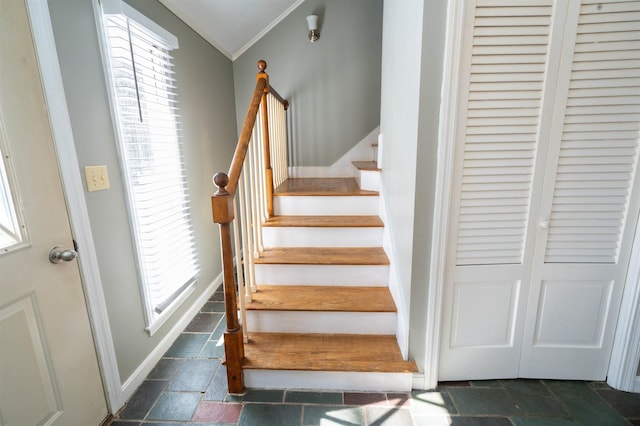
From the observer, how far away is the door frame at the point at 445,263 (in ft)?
4.08

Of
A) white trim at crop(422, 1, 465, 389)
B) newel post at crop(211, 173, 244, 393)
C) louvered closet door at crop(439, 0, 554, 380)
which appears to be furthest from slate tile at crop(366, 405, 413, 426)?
newel post at crop(211, 173, 244, 393)

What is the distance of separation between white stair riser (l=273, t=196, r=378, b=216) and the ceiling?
151cm

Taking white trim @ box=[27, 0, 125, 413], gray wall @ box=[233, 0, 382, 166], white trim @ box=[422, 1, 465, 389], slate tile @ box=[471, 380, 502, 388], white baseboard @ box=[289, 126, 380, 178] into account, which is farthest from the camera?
white baseboard @ box=[289, 126, 380, 178]

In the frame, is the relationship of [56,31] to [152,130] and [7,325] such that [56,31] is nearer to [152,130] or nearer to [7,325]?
[152,130]

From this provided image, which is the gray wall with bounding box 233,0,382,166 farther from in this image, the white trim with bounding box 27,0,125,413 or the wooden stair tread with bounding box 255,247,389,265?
the white trim with bounding box 27,0,125,413

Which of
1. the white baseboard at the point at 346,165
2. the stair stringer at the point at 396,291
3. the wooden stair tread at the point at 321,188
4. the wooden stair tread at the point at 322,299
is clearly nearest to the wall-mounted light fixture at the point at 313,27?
the white baseboard at the point at 346,165

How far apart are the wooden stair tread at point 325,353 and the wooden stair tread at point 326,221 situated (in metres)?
0.76

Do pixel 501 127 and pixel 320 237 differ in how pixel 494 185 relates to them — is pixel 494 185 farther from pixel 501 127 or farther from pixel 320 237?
pixel 320 237

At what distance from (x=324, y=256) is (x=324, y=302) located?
345mm

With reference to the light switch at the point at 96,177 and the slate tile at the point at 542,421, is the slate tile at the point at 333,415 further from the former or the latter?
the light switch at the point at 96,177

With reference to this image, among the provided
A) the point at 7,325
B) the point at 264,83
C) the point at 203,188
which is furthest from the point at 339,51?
the point at 7,325

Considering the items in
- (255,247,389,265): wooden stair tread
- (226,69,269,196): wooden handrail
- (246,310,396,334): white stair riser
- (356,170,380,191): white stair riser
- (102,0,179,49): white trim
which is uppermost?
(102,0,179,49): white trim

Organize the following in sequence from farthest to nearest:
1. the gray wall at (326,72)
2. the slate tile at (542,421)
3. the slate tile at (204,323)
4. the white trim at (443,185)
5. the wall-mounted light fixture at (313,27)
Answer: the gray wall at (326,72), the wall-mounted light fixture at (313,27), the slate tile at (204,323), the slate tile at (542,421), the white trim at (443,185)

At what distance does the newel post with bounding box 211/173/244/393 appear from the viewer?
1371 mm
